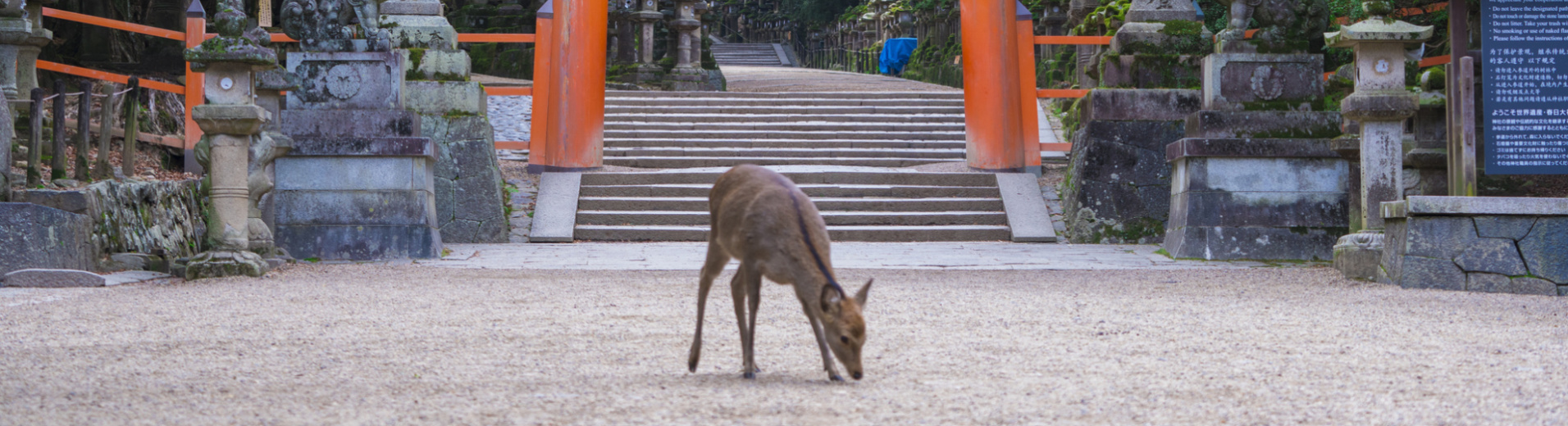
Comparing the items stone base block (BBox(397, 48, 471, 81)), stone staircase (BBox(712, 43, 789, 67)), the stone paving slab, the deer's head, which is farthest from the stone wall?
stone staircase (BBox(712, 43, 789, 67))

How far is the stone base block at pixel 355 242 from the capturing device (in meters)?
9.09

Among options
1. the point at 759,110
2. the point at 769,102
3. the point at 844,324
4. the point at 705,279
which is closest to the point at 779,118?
the point at 759,110

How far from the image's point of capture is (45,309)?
586cm

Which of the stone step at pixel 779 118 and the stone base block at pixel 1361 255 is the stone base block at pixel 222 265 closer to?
the stone base block at pixel 1361 255

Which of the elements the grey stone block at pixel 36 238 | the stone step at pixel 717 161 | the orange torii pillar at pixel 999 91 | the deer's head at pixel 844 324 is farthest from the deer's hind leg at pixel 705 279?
the stone step at pixel 717 161

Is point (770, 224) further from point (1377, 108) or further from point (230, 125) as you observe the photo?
point (230, 125)

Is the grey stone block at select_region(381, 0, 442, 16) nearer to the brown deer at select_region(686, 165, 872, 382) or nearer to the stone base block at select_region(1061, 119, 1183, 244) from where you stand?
the stone base block at select_region(1061, 119, 1183, 244)

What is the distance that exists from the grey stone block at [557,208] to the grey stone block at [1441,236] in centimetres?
636

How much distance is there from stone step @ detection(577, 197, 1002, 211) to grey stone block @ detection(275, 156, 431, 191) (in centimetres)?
228

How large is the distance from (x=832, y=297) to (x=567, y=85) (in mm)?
8830

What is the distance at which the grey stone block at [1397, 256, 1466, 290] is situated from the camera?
22.4 feet

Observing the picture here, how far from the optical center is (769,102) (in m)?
16.6

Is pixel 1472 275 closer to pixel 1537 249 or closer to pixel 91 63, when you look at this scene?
pixel 1537 249

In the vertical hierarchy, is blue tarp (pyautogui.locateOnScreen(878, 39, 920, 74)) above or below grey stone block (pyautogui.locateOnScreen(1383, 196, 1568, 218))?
above
